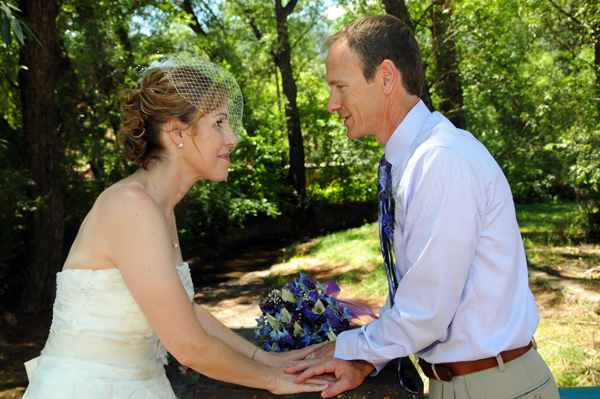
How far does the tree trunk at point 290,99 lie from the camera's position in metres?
16.5

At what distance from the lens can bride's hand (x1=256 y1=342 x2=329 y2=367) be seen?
88.7 inches

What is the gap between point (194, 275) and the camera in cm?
1205

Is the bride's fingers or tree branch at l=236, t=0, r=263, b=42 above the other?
tree branch at l=236, t=0, r=263, b=42

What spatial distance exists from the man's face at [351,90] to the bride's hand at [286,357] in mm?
1085

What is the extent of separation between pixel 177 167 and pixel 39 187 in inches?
247

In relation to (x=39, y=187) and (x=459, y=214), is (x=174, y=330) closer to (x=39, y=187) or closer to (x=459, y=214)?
(x=459, y=214)

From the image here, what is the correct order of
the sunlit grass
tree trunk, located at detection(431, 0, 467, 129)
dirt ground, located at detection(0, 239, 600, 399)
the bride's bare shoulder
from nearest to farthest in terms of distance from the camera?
the bride's bare shoulder, the sunlit grass, dirt ground, located at detection(0, 239, 600, 399), tree trunk, located at detection(431, 0, 467, 129)

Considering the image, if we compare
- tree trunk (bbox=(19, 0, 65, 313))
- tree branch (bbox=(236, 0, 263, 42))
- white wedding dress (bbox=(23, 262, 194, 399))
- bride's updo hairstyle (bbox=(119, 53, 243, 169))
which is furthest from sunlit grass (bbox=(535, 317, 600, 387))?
tree branch (bbox=(236, 0, 263, 42))

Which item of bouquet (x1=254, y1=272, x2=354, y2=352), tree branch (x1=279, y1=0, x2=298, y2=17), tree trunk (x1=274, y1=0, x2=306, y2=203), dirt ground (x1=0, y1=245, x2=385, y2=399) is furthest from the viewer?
tree branch (x1=279, y1=0, x2=298, y2=17)

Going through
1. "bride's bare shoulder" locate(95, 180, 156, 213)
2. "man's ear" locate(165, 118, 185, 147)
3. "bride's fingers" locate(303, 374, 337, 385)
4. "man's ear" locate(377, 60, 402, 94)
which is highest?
"man's ear" locate(377, 60, 402, 94)

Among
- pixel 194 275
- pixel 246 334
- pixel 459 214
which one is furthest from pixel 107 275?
pixel 194 275

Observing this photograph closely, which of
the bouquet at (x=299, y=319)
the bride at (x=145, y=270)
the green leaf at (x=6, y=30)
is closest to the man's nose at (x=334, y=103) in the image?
the bride at (x=145, y=270)

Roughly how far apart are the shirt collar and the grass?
3431 mm

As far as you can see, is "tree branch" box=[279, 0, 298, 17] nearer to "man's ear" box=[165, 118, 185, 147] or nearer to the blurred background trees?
the blurred background trees
